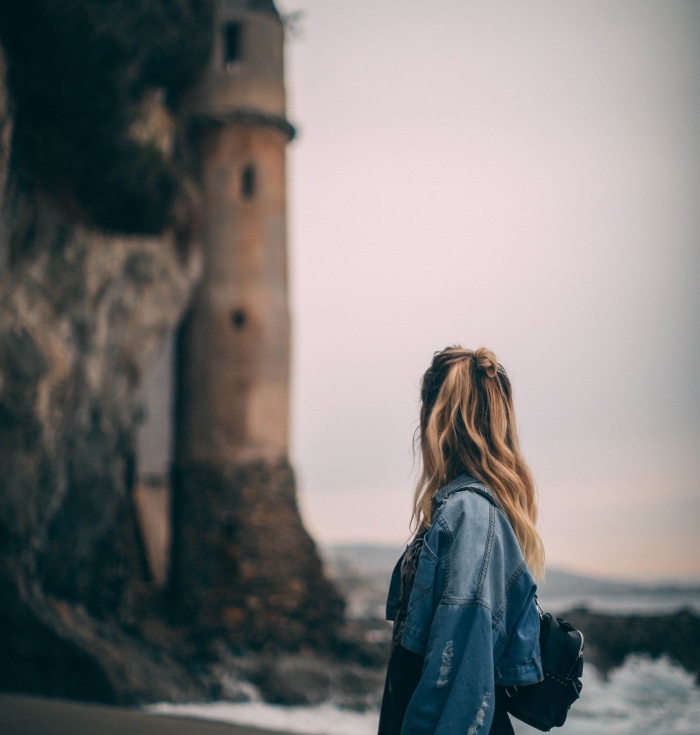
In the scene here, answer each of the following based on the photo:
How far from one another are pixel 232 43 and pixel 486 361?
1793cm

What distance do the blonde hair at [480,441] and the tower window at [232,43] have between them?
17.5m

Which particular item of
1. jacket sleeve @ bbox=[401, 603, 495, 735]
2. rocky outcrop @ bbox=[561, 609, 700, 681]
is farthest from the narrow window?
jacket sleeve @ bbox=[401, 603, 495, 735]

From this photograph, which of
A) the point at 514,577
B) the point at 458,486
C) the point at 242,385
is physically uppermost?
the point at 242,385

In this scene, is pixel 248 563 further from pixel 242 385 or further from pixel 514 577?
pixel 514 577

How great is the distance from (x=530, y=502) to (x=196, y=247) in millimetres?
15579

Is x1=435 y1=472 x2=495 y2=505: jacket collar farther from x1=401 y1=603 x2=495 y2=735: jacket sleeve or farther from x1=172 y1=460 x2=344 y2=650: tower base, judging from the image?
x1=172 y1=460 x2=344 y2=650: tower base

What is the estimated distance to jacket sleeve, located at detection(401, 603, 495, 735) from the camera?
2.11m

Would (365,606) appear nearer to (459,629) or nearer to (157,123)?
(157,123)

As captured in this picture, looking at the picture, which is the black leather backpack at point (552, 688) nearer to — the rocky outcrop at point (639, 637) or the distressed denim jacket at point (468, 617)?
the distressed denim jacket at point (468, 617)

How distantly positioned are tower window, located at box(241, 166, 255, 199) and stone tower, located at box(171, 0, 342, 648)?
3cm

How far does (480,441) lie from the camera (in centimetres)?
250

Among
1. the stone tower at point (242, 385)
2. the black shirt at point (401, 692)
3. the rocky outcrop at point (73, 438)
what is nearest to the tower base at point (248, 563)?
the stone tower at point (242, 385)

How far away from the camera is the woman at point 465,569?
2.15 metres

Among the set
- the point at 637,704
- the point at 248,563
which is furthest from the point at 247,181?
the point at 637,704
